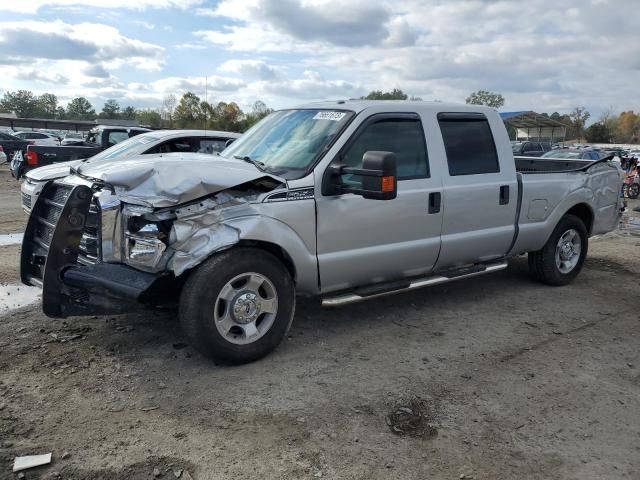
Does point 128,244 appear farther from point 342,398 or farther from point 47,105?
point 47,105

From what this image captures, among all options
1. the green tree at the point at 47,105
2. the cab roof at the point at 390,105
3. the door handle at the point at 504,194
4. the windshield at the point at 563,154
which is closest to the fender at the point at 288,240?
the cab roof at the point at 390,105

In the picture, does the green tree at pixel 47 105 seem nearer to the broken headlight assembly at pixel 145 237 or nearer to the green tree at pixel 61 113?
the green tree at pixel 61 113

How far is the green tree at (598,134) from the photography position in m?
69.2

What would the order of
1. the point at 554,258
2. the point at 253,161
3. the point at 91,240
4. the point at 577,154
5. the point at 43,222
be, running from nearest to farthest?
the point at 91,240
the point at 43,222
the point at 253,161
the point at 554,258
the point at 577,154

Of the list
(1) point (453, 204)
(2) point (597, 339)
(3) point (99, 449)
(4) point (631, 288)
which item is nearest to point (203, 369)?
(3) point (99, 449)

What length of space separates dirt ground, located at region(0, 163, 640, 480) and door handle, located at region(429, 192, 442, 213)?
42.0 inches

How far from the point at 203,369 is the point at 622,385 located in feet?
9.92

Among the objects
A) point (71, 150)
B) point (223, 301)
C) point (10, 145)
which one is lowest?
point (223, 301)

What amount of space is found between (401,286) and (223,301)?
5.54ft

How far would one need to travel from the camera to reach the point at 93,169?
448 cm

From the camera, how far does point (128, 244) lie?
3.85 metres

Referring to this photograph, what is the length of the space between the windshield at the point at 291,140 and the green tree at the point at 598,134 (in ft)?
242

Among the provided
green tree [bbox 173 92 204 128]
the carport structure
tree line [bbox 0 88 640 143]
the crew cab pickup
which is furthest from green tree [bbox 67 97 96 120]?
the crew cab pickup

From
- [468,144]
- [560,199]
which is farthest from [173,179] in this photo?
[560,199]
